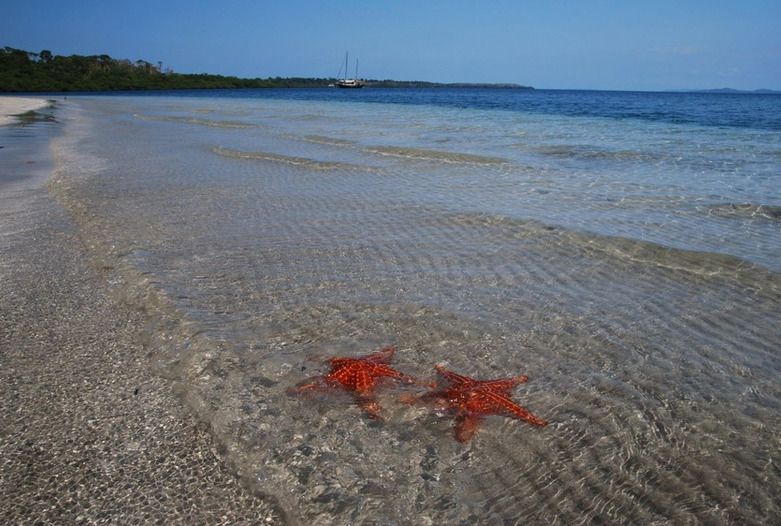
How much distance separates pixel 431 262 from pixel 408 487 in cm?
317

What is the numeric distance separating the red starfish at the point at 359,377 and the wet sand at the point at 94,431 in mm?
721

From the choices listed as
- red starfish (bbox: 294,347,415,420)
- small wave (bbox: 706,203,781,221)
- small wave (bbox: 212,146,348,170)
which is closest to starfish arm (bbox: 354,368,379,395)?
red starfish (bbox: 294,347,415,420)

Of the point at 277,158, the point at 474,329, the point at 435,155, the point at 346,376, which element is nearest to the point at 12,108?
the point at 277,158

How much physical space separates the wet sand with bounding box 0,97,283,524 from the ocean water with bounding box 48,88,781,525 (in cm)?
14

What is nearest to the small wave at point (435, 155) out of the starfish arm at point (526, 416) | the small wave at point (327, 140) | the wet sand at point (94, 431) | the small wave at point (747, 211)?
the small wave at point (327, 140)

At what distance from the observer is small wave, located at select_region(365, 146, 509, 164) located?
41.0ft

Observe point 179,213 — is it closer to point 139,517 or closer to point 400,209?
point 400,209

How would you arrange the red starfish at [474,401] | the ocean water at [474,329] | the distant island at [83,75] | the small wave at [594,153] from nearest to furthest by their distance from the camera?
the ocean water at [474,329] < the red starfish at [474,401] < the small wave at [594,153] < the distant island at [83,75]

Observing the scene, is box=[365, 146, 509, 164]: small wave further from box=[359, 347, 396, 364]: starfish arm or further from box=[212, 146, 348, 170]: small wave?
box=[359, 347, 396, 364]: starfish arm

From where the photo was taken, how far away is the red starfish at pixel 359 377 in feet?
9.98

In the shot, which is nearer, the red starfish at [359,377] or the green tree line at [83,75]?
the red starfish at [359,377]

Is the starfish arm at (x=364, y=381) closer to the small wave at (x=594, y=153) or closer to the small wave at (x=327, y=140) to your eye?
the small wave at (x=594, y=153)

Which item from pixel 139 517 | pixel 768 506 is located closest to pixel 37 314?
pixel 139 517

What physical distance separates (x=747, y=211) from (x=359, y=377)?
694 cm
